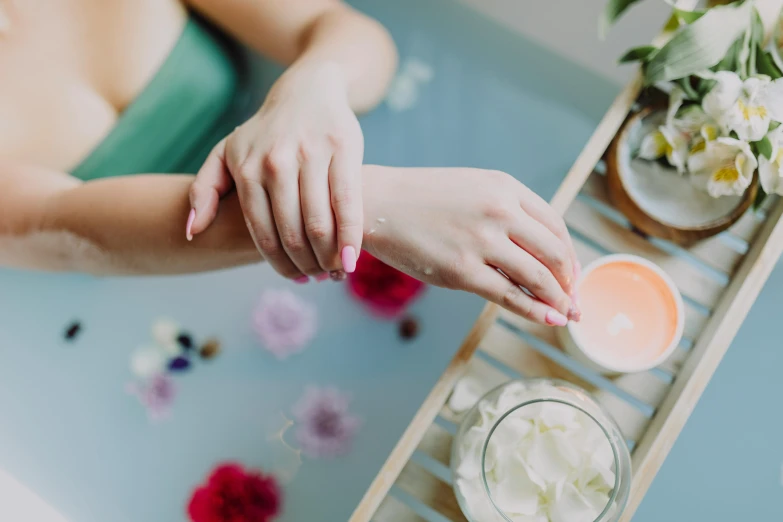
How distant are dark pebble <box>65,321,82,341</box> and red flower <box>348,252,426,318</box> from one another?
51 centimetres

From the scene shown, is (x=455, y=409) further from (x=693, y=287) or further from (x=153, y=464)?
(x=153, y=464)

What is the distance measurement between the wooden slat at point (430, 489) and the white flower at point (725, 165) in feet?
1.41

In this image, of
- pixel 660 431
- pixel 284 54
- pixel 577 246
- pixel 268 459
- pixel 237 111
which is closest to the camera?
pixel 660 431

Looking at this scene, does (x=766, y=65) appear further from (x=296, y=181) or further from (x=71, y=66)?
(x=71, y=66)

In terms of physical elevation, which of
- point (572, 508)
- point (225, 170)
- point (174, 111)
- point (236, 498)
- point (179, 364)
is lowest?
point (236, 498)

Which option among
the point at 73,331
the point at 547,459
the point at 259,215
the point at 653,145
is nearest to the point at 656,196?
the point at 653,145

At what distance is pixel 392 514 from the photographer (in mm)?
618

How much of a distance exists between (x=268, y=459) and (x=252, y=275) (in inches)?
12.9

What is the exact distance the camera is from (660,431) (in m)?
0.57

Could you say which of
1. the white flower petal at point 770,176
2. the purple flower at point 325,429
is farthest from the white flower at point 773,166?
the purple flower at point 325,429

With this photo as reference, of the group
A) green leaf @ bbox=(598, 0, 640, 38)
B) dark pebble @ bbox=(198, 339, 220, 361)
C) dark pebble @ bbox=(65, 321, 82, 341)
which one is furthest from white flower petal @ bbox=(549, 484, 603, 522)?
dark pebble @ bbox=(65, 321, 82, 341)

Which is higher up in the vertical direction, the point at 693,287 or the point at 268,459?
the point at 693,287

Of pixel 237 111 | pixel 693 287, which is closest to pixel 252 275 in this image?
pixel 237 111

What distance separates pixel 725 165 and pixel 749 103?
0.07 meters
